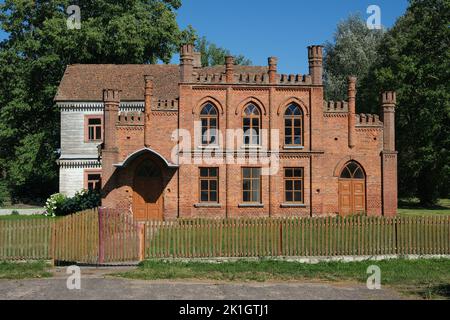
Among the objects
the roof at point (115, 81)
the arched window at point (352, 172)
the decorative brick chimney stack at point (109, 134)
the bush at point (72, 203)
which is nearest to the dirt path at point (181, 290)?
the decorative brick chimney stack at point (109, 134)

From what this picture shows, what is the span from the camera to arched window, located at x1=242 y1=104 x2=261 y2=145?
2817 cm

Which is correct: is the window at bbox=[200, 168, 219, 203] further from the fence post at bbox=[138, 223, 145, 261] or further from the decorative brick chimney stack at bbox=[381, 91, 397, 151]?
the fence post at bbox=[138, 223, 145, 261]

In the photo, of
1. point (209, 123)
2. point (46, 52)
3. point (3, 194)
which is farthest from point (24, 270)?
point (3, 194)

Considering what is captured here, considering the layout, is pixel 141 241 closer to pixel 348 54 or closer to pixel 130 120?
pixel 130 120

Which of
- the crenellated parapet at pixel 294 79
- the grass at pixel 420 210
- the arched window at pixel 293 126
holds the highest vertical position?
the crenellated parapet at pixel 294 79

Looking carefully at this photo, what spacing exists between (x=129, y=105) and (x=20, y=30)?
13.8 m

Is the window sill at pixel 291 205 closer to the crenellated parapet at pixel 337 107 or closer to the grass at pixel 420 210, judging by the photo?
the crenellated parapet at pixel 337 107

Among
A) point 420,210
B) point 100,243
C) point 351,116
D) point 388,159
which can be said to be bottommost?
point 420,210

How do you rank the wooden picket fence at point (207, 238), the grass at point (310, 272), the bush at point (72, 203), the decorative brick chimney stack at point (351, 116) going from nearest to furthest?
the grass at point (310, 272), the wooden picket fence at point (207, 238), the decorative brick chimney stack at point (351, 116), the bush at point (72, 203)

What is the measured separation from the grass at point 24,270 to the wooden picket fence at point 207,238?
312 mm

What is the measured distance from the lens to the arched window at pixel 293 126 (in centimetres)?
2823

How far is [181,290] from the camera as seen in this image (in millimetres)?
11961

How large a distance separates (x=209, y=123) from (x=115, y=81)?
394 inches

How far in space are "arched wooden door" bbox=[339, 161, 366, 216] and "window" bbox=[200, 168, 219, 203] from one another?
6.46 m
